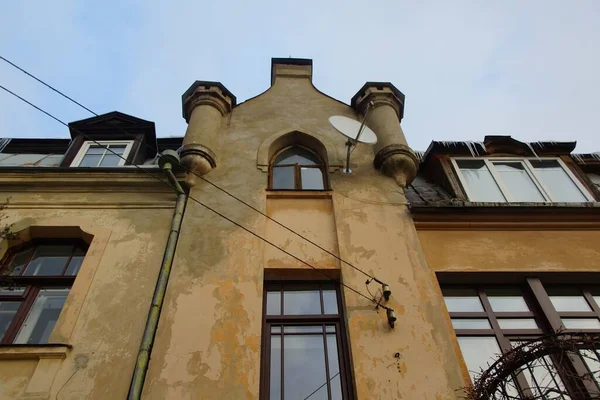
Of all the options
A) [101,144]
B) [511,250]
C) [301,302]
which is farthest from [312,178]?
[101,144]

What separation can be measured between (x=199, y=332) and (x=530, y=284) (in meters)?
5.13

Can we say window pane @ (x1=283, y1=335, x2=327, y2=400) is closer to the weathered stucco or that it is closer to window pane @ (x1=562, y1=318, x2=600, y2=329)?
the weathered stucco

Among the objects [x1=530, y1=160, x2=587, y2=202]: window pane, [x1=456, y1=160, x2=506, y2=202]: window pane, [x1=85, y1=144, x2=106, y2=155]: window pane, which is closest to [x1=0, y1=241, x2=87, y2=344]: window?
[x1=85, y1=144, x2=106, y2=155]: window pane

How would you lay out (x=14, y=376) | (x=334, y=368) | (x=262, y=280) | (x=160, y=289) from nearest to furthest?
(x=14, y=376) → (x=334, y=368) → (x=160, y=289) → (x=262, y=280)

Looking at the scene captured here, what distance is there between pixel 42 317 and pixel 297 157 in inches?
224

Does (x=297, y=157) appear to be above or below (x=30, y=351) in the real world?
above

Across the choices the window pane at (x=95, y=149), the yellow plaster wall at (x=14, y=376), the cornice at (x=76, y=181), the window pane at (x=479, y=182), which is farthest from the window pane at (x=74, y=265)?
the window pane at (x=479, y=182)

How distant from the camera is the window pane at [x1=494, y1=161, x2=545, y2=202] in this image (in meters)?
9.56

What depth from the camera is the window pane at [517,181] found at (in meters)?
9.56

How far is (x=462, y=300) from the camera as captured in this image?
24.5ft

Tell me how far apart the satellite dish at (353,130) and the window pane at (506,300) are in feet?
11.3

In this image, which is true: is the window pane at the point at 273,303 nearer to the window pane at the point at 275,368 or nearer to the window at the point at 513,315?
the window pane at the point at 275,368

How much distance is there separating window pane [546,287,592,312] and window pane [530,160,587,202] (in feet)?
8.08

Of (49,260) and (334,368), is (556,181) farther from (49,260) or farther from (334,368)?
(49,260)
